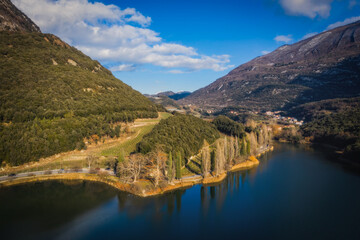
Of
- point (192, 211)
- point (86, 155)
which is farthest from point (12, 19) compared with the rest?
point (192, 211)

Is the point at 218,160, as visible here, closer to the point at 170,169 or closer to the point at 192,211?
the point at 170,169

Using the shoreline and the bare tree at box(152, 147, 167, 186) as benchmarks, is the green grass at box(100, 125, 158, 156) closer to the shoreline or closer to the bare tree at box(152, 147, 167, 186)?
the shoreline

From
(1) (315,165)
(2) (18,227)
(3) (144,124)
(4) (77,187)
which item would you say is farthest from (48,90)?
(1) (315,165)

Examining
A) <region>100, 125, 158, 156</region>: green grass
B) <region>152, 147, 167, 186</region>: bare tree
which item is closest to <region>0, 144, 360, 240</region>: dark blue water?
<region>152, 147, 167, 186</region>: bare tree

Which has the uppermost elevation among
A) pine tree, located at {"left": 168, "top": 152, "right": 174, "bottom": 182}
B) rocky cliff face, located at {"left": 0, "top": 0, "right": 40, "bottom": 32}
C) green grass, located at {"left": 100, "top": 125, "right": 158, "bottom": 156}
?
rocky cliff face, located at {"left": 0, "top": 0, "right": 40, "bottom": 32}

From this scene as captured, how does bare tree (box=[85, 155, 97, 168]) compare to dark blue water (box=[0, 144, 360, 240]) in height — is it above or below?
above

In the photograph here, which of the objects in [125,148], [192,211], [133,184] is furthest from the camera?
[125,148]
